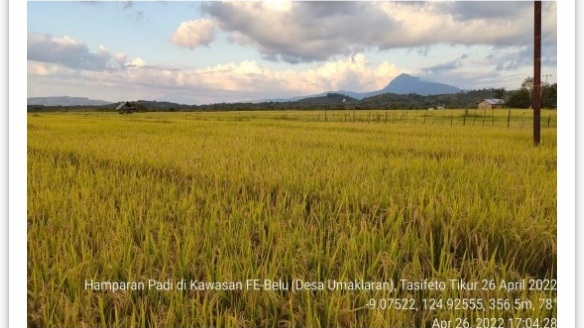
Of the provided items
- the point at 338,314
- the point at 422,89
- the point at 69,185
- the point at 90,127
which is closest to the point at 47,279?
the point at 338,314

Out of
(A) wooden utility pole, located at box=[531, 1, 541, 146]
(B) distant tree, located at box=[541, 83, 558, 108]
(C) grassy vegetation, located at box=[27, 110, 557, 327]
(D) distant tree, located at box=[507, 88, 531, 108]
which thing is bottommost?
(C) grassy vegetation, located at box=[27, 110, 557, 327]

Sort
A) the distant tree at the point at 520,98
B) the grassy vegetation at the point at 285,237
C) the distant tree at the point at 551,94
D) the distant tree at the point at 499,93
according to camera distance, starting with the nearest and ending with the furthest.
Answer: the grassy vegetation at the point at 285,237
the distant tree at the point at 551,94
the distant tree at the point at 499,93
the distant tree at the point at 520,98

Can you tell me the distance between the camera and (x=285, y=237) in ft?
6.78

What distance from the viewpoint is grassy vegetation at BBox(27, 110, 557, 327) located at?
158 cm

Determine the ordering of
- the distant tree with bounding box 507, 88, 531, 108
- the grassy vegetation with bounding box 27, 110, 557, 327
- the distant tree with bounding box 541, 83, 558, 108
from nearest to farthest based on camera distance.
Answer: the grassy vegetation with bounding box 27, 110, 557, 327
the distant tree with bounding box 541, 83, 558, 108
the distant tree with bounding box 507, 88, 531, 108

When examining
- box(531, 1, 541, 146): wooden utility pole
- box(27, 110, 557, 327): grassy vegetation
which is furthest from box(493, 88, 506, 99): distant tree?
box(27, 110, 557, 327): grassy vegetation

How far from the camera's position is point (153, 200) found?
2770mm

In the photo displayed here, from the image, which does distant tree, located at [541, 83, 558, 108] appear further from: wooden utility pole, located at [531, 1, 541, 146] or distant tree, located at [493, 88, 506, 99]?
distant tree, located at [493, 88, 506, 99]

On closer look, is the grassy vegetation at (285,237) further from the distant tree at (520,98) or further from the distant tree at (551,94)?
the distant tree at (520,98)

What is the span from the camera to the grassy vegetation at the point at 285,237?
1582 millimetres

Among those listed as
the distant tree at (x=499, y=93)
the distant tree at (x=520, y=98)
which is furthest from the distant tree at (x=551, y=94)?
the distant tree at (x=520, y=98)

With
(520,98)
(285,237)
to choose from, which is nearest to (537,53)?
(520,98)

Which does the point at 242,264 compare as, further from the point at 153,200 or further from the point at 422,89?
the point at 422,89
